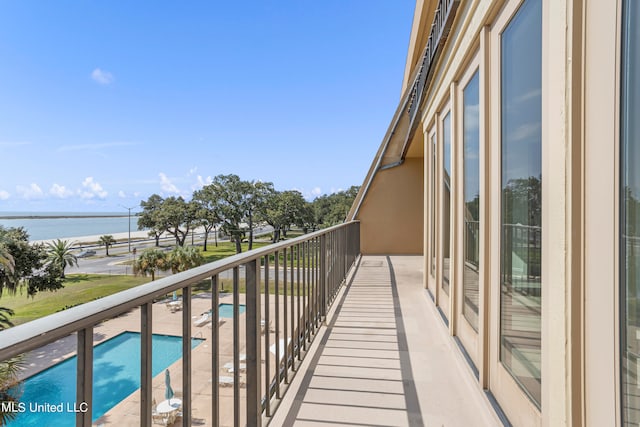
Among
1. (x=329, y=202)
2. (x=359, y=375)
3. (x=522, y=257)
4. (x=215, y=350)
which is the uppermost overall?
(x=329, y=202)

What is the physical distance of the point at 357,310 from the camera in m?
3.87

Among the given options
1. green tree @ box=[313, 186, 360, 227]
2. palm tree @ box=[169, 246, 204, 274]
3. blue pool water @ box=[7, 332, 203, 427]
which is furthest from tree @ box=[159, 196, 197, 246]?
blue pool water @ box=[7, 332, 203, 427]

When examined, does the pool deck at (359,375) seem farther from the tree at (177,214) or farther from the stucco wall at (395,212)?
the tree at (177,214)

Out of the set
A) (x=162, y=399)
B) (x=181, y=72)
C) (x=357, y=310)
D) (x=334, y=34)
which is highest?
(x=181, y=72)

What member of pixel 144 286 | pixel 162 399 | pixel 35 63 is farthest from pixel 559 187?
pixel 35 63

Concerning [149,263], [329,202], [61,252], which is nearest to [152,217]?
[61,252]

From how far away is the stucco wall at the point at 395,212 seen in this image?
906 cm

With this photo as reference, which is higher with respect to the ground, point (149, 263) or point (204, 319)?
point (204, 319)

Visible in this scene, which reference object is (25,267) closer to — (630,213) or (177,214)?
(630,213)

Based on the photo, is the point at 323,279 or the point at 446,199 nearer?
the point at 323,279

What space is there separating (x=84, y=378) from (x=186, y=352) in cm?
41

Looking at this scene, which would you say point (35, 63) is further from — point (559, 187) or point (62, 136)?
point (559, 187)

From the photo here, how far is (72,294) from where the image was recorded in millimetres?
24625

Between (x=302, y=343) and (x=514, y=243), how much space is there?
169 centimetres
